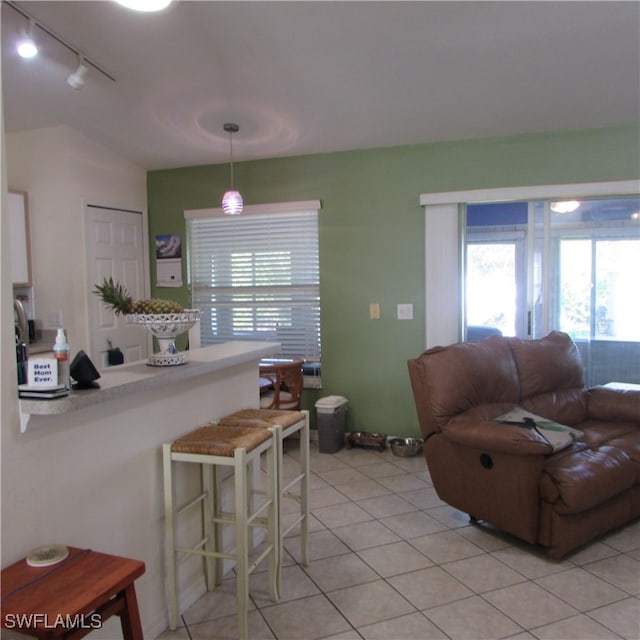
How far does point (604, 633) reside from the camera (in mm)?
2010

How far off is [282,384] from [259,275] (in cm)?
112

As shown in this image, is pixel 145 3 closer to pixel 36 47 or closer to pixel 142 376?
pixel 36 47

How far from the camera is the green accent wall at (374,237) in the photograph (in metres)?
4.07

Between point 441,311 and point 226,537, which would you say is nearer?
point 226,537

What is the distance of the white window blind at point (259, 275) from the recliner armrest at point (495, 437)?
2.02 metres

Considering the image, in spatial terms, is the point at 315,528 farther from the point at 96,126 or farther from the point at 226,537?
the point at 96,126

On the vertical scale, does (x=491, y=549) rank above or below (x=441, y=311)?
below

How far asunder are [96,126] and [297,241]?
184cm

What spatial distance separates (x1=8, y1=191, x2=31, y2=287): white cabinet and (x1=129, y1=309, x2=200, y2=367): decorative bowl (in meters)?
2.51

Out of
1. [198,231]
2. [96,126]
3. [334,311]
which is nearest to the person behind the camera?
[96,126]

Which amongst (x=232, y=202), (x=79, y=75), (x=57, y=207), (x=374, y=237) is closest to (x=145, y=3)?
(x=79, y=75)

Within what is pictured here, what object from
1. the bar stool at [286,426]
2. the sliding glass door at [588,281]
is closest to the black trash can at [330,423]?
the sliding glass door at [588,281]

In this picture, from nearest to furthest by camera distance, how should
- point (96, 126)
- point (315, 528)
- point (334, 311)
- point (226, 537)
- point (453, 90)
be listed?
1. point (226, 537)
2. point (315, 528)
3. point (453, 90)
4. point (96, 126)
5. point (334, 311)

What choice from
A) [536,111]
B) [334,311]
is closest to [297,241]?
[334,311]
